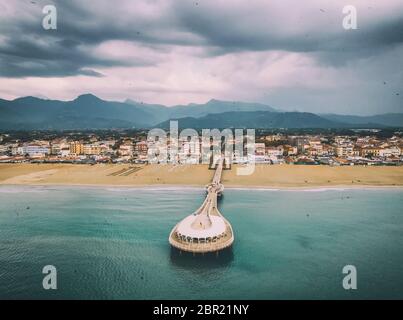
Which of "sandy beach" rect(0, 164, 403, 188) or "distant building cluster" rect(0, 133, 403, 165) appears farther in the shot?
"distant building cluster" rect(0, 133, 403, 165)

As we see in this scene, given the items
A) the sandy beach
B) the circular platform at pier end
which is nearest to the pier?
the circular platform at pier end

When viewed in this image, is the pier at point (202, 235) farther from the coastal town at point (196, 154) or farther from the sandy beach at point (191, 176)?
the coastal town at point (196, 154)

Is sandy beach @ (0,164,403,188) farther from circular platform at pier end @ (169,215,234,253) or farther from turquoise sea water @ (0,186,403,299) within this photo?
circular platform at pier end @ (169,215,234,253)

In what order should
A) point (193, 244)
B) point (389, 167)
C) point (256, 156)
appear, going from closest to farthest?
point (193, 244), point (389, 167), point (256, 156)

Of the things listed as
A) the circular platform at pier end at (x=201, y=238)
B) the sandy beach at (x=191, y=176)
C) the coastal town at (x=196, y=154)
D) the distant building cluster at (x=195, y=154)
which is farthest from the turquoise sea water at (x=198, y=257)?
the distant building cluster at (x=195, y=154)

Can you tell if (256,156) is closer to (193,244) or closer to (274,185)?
(274,185)

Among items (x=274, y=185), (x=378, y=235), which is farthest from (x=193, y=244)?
(x=274, y=185)

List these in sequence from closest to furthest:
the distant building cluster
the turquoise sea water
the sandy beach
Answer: the turquoise sea water → the sandy beach → the distant building cluster

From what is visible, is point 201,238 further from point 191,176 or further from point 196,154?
point 196,154
